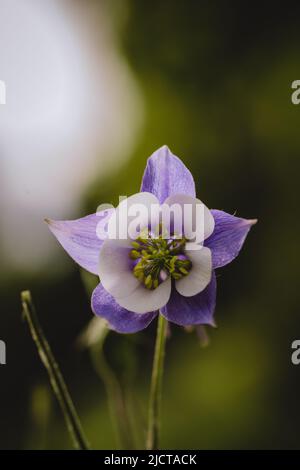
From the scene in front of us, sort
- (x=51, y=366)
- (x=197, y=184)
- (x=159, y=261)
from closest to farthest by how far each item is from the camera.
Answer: (x=51, y=366), (x=159, y=261), (x=197, y=184)

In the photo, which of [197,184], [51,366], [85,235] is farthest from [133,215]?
[197,184]

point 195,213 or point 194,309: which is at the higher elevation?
point 195,213

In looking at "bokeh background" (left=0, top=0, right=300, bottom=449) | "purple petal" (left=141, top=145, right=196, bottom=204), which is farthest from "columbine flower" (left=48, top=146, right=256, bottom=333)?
"bokeh background" (left=0, top=0, right=300, bottom=449)

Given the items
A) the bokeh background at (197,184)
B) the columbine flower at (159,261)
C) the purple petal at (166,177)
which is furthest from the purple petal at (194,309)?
the bokeh background at (197,184)

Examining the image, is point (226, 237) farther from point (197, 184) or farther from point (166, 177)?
point (197, 184)

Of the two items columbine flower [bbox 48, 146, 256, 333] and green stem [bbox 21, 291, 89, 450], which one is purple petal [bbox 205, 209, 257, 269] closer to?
columbine flower [bbox 48, 146, 256, 333]

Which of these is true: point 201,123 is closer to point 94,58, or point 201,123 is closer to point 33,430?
point 94,58
